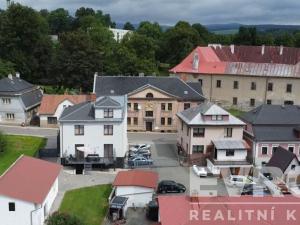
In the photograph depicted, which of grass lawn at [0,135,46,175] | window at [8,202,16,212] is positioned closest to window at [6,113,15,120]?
grass lawn at [0,135,46,175]

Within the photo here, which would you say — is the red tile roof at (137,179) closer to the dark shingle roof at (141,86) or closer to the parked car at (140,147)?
the parked car at (140,147)

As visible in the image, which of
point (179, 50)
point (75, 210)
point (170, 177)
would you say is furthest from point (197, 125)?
point (179, 50)

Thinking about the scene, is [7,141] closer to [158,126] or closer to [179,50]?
[158,126]

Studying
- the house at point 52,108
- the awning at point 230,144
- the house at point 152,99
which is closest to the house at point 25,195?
the awning at point 230,144

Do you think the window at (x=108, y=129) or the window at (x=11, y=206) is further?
Result: the window at (x=108, y=129)

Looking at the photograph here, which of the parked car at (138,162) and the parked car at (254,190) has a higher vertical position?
the parked car at (138,162)

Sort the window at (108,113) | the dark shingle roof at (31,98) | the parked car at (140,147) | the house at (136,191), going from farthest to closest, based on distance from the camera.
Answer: the dark shingle roof at (31,98) → the parked car at (140,147) → the window at (108,113) → the house at (136,191)

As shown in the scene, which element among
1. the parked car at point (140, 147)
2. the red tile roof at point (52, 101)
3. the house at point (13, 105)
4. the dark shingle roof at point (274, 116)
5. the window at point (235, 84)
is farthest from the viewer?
the window at point (235, 84)

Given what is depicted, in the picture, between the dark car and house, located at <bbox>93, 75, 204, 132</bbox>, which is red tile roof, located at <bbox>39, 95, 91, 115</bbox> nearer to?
house, located at <bbox>93, 75, 204, 132</bbox>
